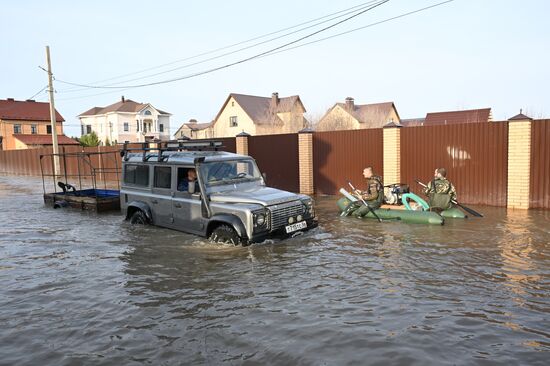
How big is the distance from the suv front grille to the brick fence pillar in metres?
8.70

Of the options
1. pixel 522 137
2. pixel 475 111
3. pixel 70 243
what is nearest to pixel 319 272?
pixel 70 243

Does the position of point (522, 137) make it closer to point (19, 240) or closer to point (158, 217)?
point (158, 217)

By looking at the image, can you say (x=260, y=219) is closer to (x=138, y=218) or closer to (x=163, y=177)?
(x=163, y=177)

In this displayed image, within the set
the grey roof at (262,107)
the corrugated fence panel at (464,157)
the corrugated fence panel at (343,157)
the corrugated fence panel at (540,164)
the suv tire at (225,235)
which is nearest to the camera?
the suv tire at (225,235)

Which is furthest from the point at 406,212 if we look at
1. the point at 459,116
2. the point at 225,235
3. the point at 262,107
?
the point at 262,107

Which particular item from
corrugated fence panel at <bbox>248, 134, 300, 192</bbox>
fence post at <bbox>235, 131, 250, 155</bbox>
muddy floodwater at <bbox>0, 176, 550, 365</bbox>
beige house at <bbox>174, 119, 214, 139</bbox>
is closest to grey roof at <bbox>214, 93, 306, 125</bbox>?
beige house at <bbox>174, 119, 214, 139</bbox>

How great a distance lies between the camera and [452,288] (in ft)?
20.3

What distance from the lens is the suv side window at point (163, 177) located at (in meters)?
9.76

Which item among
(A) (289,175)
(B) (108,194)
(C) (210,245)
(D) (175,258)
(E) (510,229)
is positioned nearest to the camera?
(D) (175,258)

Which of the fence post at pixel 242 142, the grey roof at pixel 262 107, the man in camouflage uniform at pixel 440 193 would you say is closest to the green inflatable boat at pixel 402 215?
the man in camouflage uniform at pixel 440 193

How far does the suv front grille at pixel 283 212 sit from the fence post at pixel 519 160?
7.32m

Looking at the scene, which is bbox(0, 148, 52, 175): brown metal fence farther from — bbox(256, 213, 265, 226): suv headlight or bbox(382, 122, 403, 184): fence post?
bbox(256, 213, 265, 226): suv headlight

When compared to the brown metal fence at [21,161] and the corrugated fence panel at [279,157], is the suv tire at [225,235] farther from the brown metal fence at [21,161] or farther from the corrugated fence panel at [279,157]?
the brown metal fence at [21,161]

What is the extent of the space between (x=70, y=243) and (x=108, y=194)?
246 inches
